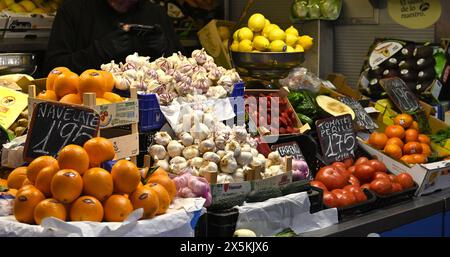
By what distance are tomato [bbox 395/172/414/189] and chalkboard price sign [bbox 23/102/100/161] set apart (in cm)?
189

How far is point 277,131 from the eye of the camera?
3.85 m

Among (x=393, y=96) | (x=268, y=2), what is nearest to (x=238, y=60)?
(x=393, y=96)

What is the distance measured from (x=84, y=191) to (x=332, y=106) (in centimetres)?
238

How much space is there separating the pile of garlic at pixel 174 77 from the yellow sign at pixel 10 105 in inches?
19.3

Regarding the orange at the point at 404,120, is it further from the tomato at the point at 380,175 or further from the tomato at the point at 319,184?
the tomato at the point at 319,184

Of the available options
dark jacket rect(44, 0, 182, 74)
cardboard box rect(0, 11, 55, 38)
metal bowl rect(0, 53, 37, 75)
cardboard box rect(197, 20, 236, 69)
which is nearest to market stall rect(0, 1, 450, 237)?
cardboard box rect(197, 20, 236, 69)

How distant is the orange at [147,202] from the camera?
2426 mm

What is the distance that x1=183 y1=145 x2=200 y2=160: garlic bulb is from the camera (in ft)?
10.0

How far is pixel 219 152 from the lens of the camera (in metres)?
3.09

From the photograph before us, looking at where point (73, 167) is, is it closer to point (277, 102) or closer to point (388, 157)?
point (277, 102)

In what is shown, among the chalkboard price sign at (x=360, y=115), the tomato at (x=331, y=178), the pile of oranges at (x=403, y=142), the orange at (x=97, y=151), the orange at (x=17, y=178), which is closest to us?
the orange at (x=97, y=151)

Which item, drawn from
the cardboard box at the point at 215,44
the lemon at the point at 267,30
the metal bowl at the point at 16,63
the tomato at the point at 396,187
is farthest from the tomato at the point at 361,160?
the metal bowl at the point at 16,63

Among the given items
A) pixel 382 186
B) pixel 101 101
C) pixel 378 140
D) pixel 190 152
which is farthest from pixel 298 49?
pixel 101 101
